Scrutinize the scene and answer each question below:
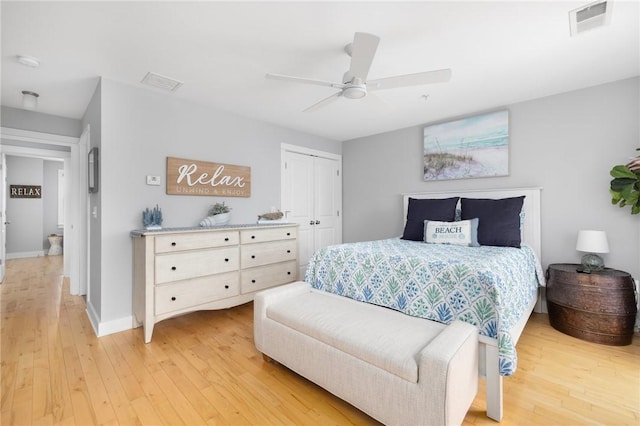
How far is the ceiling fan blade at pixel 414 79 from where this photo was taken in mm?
1889

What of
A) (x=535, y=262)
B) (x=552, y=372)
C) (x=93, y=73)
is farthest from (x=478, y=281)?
(x=93, y=73)

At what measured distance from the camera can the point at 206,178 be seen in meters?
3.28

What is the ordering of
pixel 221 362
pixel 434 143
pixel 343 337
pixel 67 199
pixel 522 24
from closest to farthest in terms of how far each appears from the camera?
pixel 343 337 < pixel 522 24 < pixel 221 362 < pixel 434 143 < pixel 67 199

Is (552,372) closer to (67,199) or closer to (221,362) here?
(221,362)

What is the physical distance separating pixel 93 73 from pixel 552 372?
444 cm

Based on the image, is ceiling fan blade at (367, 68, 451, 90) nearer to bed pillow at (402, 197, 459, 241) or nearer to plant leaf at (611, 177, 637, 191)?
bed pillow at (402, 197, 459, 241)

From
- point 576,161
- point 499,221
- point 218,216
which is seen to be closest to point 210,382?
point 218,216

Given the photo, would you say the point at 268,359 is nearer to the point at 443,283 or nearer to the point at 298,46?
the point at 443,283

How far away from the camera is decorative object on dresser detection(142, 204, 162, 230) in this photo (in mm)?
2725

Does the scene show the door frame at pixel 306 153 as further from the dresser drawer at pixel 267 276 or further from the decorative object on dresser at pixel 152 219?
the decorative object on dresser at pixel 152 219

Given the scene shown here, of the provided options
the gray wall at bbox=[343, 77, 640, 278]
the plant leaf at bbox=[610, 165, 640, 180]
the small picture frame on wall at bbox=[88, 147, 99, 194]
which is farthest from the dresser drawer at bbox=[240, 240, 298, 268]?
the plant leaf at bbox=[610, 165, 640, 180]

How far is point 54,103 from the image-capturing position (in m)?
3.10

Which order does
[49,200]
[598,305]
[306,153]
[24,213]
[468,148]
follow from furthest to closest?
[49,200] < [24,213] < [306,153] < [468,148] < [598,305]

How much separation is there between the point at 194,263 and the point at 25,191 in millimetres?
6608
